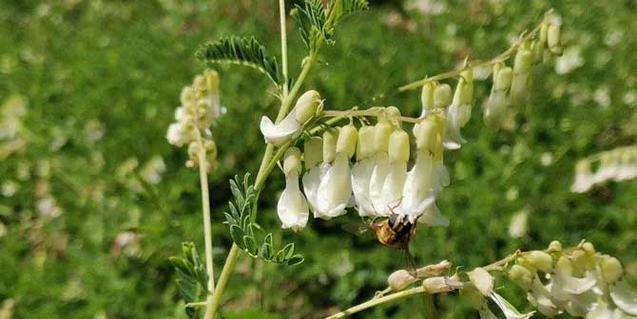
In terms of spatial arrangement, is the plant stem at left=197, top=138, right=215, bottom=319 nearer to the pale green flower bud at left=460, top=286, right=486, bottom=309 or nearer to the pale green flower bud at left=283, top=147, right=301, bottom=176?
the pale green flower bud at left=283, top=147, right=301, bottom=176

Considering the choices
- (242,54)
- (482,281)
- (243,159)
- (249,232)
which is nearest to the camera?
(482,281)

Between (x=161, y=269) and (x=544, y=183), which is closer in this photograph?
(x=161, y=269)

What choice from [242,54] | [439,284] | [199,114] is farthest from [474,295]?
[199,114]

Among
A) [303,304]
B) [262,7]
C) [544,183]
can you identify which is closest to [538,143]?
[544,183]

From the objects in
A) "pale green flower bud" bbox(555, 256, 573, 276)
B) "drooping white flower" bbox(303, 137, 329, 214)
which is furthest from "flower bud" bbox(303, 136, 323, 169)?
"pale green flower bud" bbox(555, 256, 573, 276)

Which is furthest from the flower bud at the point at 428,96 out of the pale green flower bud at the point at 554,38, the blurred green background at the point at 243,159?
the blurred green background at the point at 243,159

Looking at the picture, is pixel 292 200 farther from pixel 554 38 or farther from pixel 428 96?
pixel 554 38

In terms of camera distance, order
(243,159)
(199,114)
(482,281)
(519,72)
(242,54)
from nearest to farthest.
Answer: (482,281) → (519,72) → (242,54) → (199,114) → (243,159)

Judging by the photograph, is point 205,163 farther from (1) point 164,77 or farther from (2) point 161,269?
(1) point 164,77
